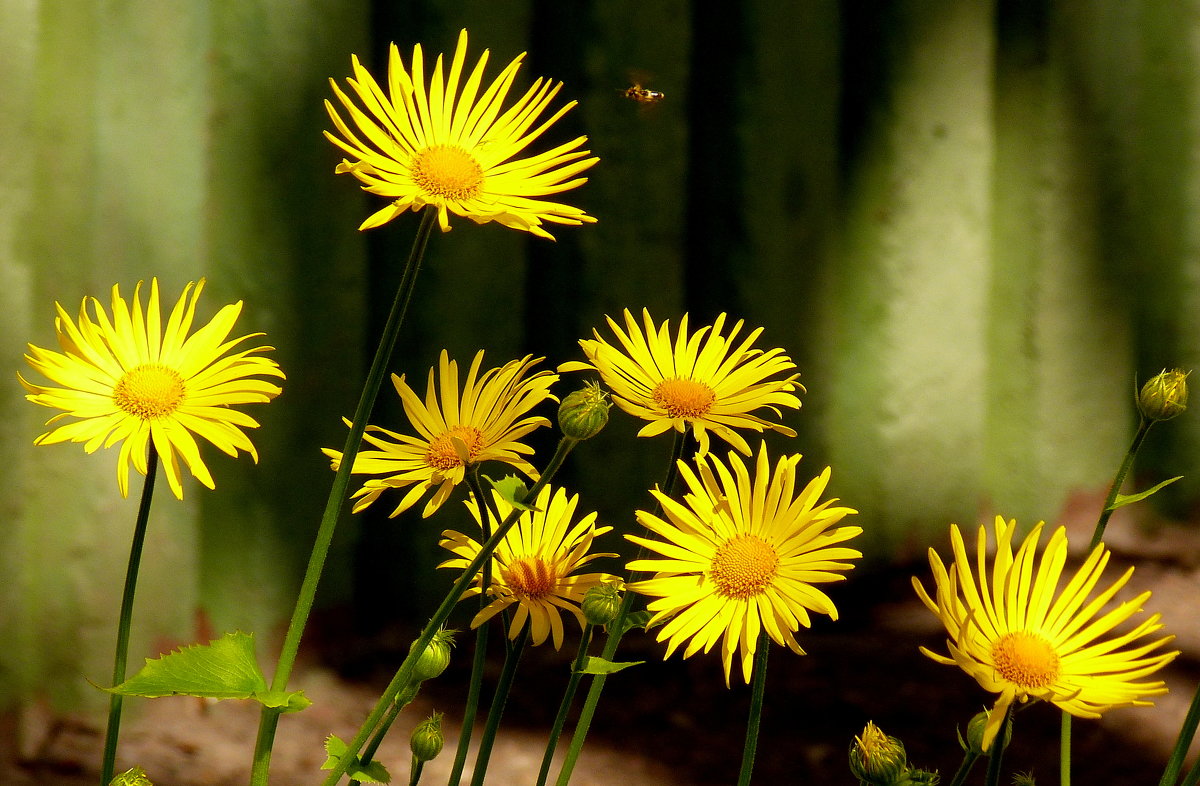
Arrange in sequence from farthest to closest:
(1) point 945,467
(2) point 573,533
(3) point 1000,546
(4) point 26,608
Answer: (1) point 945,467
(4) point 26,608
(2) point 573,533
(3) point 1000,546

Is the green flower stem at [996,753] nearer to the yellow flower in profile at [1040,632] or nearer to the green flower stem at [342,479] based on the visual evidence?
Answer: the yellow flower in profile at [1040,632]

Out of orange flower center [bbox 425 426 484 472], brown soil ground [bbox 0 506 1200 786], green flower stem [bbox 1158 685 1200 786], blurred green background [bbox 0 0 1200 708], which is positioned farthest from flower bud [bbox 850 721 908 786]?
blurred green background [bbox 0 0 1200 708]

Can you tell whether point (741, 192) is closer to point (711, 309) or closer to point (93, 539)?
point (711, 309)

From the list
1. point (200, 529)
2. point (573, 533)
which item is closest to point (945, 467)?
point (200, 529)

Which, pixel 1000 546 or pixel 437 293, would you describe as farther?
pixel 437 293

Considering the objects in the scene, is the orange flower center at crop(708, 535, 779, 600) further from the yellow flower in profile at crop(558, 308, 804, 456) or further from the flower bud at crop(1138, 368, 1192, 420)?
the flower bud at crop(1138, 368, 1192, 420)

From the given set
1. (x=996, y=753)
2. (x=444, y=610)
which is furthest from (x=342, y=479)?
(x=996, y=753)

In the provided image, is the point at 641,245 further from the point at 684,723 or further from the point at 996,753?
the point at 996,753

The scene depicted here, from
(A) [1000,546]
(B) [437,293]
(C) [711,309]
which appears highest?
(C) [711,309]

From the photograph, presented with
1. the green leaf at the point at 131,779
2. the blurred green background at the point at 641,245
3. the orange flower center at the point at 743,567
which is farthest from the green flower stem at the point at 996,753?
the blurred green background at the point at 641,245
